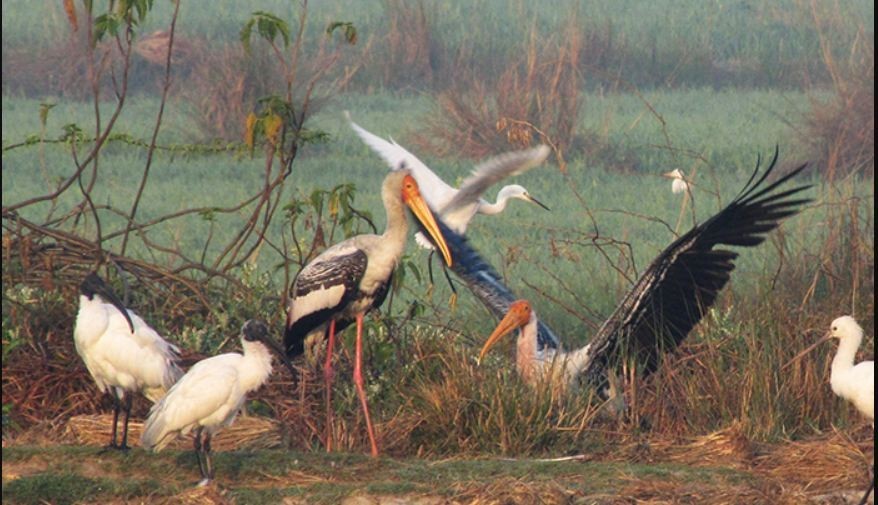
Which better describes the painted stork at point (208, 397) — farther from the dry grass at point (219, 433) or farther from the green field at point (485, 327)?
the dry grass at point (219, 433)

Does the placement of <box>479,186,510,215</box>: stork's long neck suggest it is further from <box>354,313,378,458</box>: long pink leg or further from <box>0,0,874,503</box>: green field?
<box>354,313,378,458</box>: long pink leg

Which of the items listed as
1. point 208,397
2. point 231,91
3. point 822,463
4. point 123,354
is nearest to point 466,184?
point 123,354

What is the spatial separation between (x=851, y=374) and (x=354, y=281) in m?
2.09

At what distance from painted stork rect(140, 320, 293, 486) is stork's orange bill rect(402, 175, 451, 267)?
126cm

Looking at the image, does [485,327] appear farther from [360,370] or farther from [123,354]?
[123,354]

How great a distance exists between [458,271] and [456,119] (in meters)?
9.03

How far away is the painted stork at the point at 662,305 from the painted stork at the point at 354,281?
694 mm

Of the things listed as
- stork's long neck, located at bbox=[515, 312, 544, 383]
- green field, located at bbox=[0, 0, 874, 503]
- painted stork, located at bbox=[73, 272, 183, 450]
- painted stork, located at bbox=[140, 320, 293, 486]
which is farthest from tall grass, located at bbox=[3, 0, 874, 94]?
painted stork, located at bbox=[140, 320, 293, 486]

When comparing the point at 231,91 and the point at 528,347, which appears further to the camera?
the point at 231,91

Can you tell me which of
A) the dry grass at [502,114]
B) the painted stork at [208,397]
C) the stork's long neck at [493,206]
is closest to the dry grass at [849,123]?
the dry grass at [502,114]

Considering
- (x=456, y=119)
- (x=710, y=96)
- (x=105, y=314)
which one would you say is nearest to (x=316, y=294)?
(x=105, y=314)

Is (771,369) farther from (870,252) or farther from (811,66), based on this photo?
(811,66)

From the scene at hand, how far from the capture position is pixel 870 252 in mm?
9945

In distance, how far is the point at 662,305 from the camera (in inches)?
354
